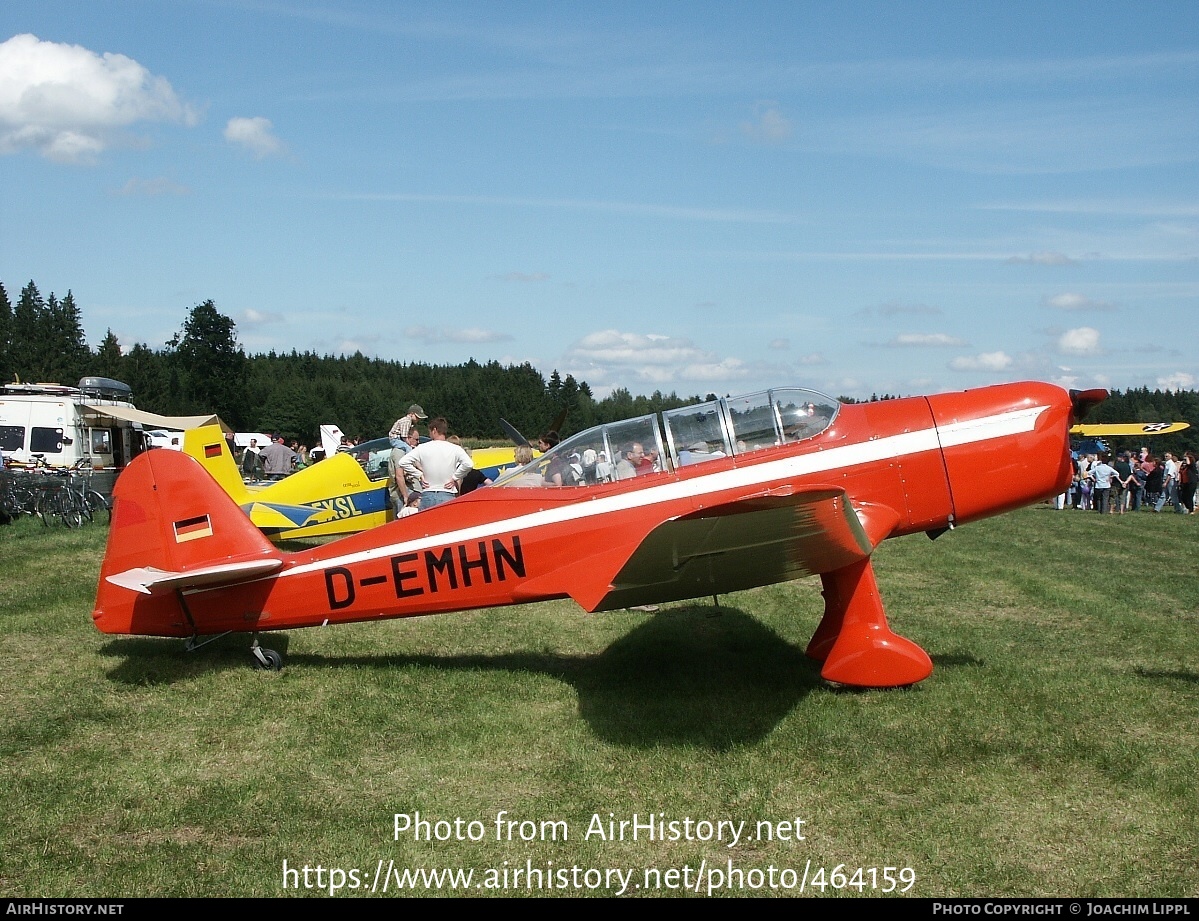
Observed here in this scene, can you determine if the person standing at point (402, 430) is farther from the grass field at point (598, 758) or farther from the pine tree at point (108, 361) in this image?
the pine tree at point (108, 361)

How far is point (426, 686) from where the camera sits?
6227 millimetres

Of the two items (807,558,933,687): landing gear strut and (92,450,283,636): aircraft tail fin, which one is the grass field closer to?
(807,558,933,687): landing gear strut

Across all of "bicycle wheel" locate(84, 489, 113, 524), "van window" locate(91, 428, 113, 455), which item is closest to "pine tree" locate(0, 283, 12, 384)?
"van window" locate(91, 428, 113, 455)

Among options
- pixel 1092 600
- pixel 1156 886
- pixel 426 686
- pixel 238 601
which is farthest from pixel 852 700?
pixel 1092 600

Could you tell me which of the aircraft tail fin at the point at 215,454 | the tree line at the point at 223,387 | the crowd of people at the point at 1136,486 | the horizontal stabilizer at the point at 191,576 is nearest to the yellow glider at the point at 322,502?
the aircraft tail fin at the point at 215,454

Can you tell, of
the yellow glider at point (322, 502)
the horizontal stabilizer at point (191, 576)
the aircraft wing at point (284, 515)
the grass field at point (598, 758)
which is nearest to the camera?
the grass field at point (598, 758)

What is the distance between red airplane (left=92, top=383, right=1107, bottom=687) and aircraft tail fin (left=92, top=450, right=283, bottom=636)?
15mm

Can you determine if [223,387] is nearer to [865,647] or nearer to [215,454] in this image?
[215,454]

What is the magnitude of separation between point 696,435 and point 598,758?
2278mm

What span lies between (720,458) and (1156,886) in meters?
3.36

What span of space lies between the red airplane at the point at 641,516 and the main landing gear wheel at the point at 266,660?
0.01 metres

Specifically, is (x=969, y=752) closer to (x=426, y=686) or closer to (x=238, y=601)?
(x=426, y=686)

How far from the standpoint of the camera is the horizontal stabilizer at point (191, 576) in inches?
231

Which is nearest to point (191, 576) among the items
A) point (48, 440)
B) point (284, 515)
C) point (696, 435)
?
point (696, 435)
